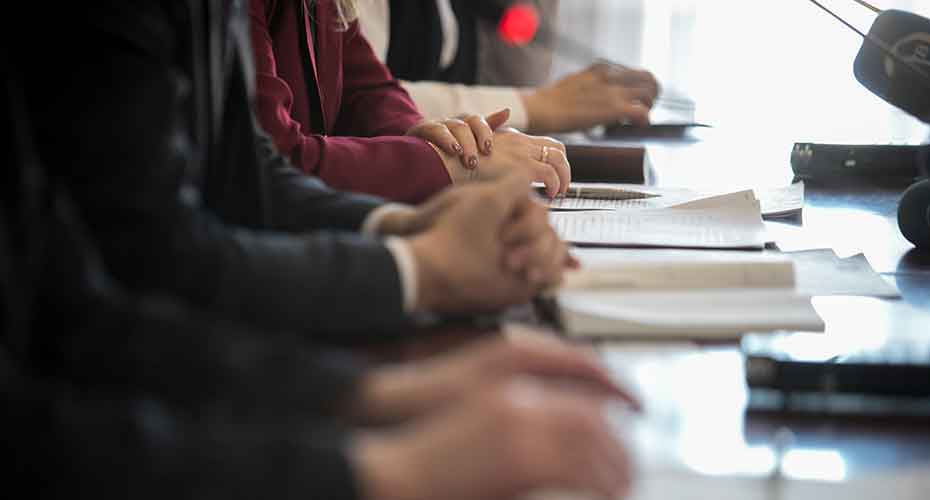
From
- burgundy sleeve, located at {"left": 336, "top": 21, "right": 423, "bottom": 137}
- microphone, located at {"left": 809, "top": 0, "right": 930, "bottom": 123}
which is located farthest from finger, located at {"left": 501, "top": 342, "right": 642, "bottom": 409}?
burgundy sleeve, located at {"left": 336, "top": 21, "right": 423, "bottom": 137}

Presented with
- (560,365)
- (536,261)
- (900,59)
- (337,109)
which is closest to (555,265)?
(536,261)

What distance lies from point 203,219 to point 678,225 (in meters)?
0.57

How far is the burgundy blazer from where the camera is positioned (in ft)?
4.24

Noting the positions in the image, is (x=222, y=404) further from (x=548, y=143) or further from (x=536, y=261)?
(x=548, y=143)

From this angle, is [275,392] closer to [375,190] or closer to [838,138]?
[375,190]

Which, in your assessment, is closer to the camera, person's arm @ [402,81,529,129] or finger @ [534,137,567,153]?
finger @ [534,137,567,153]

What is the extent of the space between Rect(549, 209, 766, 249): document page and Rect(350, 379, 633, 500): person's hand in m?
0.56

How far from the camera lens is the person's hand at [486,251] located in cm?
84

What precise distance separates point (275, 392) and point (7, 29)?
285 millimetres

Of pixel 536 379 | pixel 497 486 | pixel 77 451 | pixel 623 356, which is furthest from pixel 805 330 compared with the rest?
pixel 77 451

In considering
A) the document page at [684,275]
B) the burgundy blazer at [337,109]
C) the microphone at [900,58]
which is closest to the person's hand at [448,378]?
the document page at [684,275]

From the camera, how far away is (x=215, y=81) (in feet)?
2.93

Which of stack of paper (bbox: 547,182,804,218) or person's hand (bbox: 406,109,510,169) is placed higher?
person's hand (bbox: 406,109,510,169)

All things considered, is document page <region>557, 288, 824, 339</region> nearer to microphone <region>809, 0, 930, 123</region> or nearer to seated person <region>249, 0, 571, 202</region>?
seated person <region>249, 0, 571, 202</region>
